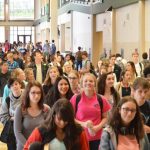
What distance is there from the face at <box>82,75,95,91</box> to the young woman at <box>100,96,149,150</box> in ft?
5.22

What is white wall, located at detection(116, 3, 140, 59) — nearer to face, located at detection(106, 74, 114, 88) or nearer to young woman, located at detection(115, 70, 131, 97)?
young woman, located at detection(115, 70, 131, 97)

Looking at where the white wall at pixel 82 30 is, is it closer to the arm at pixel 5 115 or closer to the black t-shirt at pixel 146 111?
the arm at pixel 5 115

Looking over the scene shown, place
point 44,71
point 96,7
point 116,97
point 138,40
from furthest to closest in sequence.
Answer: point 96,7 → point 138,40 → point 44,71 → point 116,97

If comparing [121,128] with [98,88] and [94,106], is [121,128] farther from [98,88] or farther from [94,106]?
[98,88]

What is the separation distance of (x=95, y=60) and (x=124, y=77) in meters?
20.2

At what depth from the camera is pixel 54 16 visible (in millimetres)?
34438

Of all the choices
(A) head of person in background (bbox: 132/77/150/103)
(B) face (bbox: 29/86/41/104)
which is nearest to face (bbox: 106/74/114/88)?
(A) head of person in background (bbox: 132/77/150/103)

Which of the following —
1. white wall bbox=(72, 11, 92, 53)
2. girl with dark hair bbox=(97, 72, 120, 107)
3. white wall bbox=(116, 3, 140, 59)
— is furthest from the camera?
white wall bbox=(72, 11, 92, 53)

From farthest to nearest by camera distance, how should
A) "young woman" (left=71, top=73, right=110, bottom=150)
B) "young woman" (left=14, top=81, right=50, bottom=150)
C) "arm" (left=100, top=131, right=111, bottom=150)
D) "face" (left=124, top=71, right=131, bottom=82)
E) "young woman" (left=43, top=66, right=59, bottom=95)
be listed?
"face" (left=124, top=71, right=131, bottom=82), "young woman" (left=43, top=66, right=59, bottom=95), "young woman" (left=71, top=73, right=110, bottom=150), "young woman" (left=14, top=81, right=50, bottom=150), "arm" (left=100, top=131, right=111, bottom=150)

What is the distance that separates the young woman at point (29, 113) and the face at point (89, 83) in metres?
0.70

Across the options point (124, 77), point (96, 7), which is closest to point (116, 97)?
point (124, 77)

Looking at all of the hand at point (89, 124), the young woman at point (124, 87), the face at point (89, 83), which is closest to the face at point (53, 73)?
the young woman at point (124, 87)

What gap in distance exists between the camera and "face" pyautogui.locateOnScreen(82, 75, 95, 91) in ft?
19.0

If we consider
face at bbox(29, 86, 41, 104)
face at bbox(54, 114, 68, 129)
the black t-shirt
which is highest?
face at bbox(29, 86, 41, 104)
